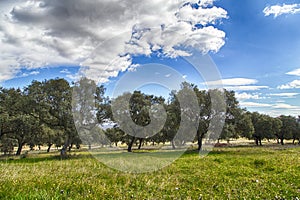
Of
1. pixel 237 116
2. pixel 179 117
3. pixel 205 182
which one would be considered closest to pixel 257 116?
pixel 237 116

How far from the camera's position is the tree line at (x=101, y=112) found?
96.8ft

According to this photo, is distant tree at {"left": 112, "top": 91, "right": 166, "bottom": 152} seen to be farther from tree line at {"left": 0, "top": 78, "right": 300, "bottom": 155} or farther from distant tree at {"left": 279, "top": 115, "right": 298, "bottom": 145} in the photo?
distant tree at {"left": 279, "top": 115, "right": 298, "bottom": 145}

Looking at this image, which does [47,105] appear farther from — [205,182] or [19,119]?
[205,182]

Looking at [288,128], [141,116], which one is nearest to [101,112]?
[141,116]

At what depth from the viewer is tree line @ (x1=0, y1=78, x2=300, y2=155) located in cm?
2952

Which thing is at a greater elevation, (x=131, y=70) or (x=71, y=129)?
(x=131, y=70)

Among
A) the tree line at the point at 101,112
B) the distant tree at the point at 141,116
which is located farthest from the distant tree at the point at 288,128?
the distant tree at the point at 141,116

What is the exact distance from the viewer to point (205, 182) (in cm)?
933

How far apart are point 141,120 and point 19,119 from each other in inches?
768

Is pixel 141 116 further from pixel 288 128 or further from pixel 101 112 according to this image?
pixel 288 128

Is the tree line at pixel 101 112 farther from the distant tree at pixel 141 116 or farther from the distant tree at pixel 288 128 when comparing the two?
the distant tree at pixel 288 128

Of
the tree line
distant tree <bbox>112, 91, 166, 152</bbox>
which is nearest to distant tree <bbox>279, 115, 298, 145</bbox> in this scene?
the tree line

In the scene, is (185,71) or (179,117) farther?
(179,117)

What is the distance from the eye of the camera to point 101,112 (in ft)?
110
